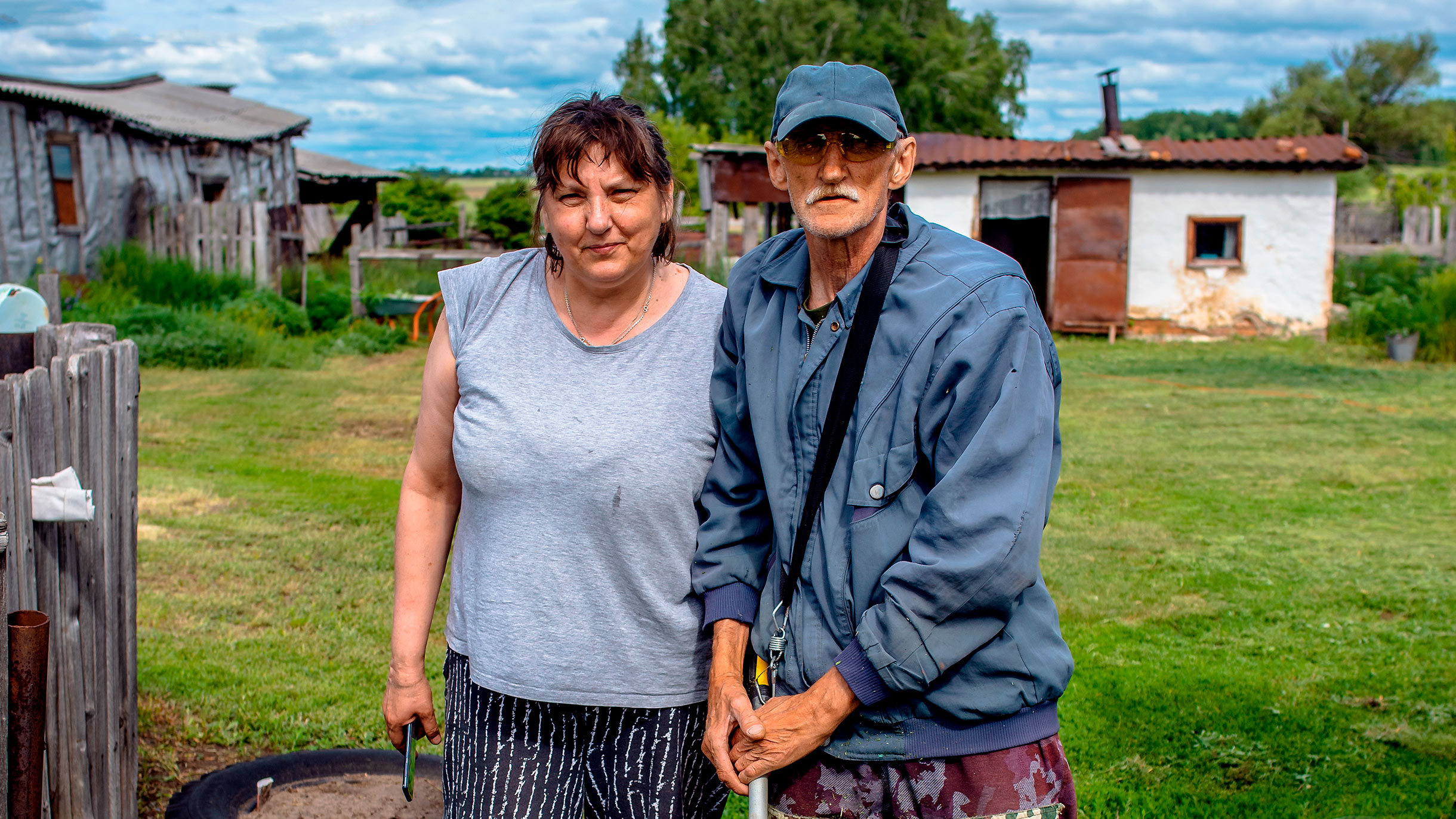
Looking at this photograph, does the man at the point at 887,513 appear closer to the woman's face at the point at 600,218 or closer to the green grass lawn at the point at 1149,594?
the woman's face at the point at 600,218

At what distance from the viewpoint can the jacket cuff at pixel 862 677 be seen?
179 cm

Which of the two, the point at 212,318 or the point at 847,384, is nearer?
the point at 847,384

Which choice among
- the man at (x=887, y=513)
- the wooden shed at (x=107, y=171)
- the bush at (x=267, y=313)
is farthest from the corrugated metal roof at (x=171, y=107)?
the man at (x=887, y=513)

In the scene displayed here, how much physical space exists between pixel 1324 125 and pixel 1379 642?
50.9 meters

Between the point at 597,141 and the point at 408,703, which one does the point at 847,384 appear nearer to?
the point at 597,141

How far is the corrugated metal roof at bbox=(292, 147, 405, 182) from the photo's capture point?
77.9ft

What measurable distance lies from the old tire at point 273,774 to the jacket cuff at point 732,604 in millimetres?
Result: 1467

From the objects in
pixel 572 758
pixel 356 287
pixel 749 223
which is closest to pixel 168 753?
pixel 572 758

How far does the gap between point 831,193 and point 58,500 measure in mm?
1806

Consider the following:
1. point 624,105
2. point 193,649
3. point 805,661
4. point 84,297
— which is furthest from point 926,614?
point 84,297

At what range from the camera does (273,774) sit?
3.34 meters

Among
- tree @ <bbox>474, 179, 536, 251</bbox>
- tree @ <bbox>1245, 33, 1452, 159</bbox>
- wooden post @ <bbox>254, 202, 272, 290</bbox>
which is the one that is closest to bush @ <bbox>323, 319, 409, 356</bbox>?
wooden post @ <bbox>254, 202, 272, 290</bbox>

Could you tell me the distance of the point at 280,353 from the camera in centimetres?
1286

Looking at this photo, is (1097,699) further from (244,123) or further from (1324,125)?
(1324,125)
